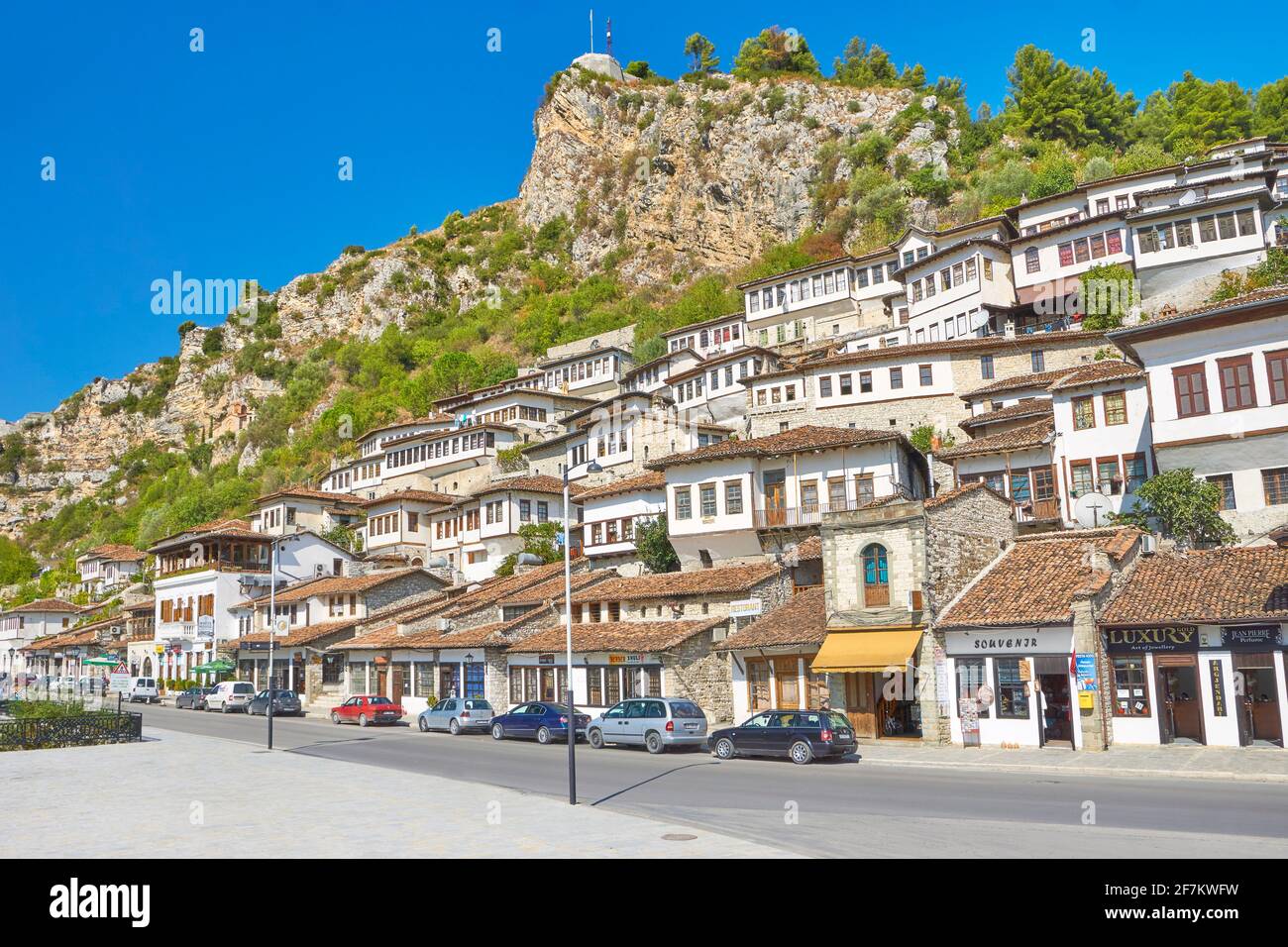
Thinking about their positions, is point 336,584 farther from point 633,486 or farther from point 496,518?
point 633,486

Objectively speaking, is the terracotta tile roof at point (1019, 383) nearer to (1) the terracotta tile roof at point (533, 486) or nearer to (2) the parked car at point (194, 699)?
(1) the terracotta tile roof at point (533, 486)

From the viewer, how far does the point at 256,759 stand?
28.9m

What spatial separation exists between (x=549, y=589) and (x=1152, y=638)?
29.4 m

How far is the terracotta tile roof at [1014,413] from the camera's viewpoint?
4934 centimetres

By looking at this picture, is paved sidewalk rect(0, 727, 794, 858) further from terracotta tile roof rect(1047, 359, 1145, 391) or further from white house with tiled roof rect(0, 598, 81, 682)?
white house with tiled roof rect(0, 598, 81, 682)

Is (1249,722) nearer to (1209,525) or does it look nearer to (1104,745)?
(1104,745)

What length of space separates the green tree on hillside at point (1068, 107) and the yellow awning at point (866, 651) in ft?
294

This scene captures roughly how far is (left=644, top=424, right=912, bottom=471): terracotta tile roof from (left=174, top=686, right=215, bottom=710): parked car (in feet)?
111

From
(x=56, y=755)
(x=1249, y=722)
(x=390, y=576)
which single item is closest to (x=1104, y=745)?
(x=1249, y=722)

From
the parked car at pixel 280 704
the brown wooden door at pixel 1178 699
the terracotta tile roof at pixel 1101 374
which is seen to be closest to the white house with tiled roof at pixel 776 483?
the terracotta tile roof at pixel 1101 374

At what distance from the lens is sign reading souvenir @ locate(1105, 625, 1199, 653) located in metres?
28.5

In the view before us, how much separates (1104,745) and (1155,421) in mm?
15079

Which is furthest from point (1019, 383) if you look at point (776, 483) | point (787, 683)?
point (787, 683)
